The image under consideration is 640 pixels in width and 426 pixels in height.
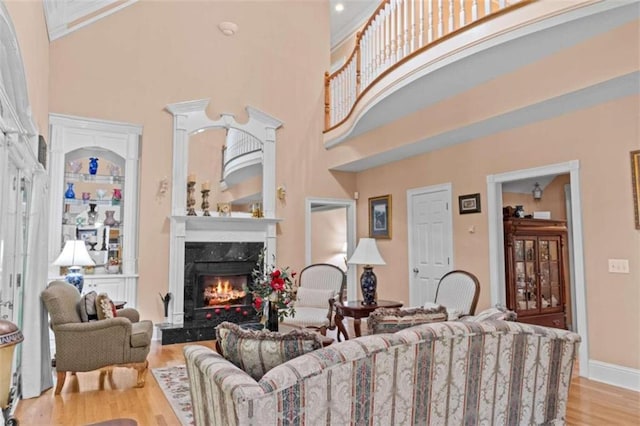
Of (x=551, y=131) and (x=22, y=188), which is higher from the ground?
(x=551, y=131)

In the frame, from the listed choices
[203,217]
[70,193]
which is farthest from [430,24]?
[70,193]

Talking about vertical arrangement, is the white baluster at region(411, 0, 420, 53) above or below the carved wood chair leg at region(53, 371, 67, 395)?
above

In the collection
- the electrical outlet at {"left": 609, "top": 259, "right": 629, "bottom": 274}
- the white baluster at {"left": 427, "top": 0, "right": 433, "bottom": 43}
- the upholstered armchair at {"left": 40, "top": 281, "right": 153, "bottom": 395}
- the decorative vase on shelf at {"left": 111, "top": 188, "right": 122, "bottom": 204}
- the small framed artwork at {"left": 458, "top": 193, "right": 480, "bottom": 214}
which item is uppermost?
the white baluster at {"left": 427, "top": 0, "right": 433, "bottom": 43}

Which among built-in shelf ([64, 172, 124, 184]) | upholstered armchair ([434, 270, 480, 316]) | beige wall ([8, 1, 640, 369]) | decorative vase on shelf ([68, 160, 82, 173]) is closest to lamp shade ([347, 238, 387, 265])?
upholstered armchair ([434, 270, 480, 316])

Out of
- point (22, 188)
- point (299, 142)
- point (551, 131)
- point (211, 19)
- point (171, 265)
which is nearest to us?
point (22, 188)

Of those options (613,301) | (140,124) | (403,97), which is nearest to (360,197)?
(403,97)

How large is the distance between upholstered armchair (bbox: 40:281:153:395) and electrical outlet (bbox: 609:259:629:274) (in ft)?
14.3

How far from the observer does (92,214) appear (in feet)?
18.6

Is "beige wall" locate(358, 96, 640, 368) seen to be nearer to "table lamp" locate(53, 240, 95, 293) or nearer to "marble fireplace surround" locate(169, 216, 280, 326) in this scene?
"marble fireplace surround" locate(169, 216, 280, 326)

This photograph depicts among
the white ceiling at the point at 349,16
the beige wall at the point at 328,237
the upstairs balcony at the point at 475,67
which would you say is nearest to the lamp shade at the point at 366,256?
the upstairs balcony at the point at 475,67

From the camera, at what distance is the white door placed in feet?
19.3

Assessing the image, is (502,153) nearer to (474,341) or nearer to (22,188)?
(474,341)

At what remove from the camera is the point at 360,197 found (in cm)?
762

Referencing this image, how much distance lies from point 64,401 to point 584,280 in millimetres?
4839
